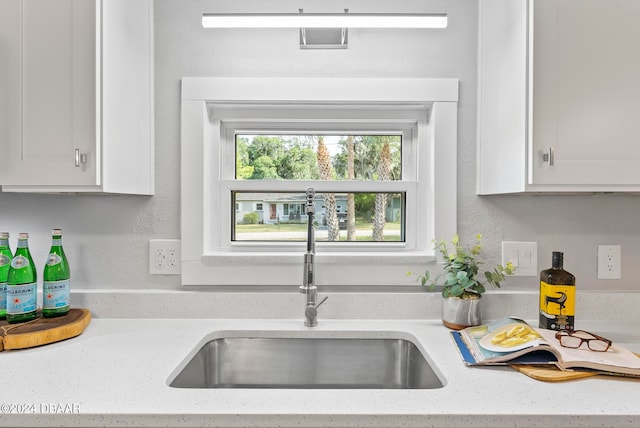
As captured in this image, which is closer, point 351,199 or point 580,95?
point 580,95

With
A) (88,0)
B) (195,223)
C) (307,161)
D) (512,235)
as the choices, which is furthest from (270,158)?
(512,235)

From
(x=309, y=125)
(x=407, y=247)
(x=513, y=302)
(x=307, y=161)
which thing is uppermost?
(x=309, y=125)

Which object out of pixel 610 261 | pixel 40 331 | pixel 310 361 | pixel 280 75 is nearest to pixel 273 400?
pixel 310 361

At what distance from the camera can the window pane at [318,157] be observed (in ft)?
5.02

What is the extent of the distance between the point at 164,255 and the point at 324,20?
0.97 metres

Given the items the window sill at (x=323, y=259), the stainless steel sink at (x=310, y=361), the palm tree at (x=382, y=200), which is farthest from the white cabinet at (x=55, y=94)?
the palm tree at (x=382, y=200)

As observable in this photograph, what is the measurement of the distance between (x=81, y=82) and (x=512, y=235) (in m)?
1.49

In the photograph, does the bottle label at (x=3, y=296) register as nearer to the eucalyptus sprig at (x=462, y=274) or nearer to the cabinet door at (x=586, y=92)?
the eucalyptus sprig at (x=462, y=274)

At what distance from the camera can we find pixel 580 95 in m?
1.08

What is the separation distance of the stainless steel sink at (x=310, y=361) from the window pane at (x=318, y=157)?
63 cm

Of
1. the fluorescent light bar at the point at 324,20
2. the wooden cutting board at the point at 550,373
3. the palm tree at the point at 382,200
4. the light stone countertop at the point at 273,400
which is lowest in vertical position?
the light stone countertop at the point at 273,400

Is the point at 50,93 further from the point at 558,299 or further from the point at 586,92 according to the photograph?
the point at 558,299

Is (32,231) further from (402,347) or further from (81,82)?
(402,347)

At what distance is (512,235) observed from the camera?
141 centimetres
